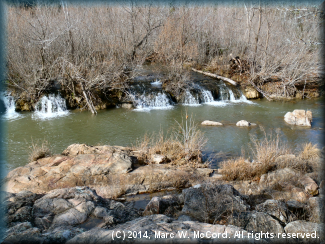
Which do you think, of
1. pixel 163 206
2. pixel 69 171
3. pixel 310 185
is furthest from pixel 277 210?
pixel 69 171

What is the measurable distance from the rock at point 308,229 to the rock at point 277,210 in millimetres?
345

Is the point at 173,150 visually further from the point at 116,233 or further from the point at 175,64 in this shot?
the point at 175,64

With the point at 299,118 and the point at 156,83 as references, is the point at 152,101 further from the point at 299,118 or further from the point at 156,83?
the point at 299,118

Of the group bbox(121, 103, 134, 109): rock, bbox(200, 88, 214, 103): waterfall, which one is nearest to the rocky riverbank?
bbox(121, 103, 134, 109): rock

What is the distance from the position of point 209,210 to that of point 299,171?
10.5 ft

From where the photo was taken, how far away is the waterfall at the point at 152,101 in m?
14.0

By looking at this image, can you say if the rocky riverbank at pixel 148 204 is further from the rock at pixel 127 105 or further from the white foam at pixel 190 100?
the white foam at pixel 190 100

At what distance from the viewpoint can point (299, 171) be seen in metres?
5.68

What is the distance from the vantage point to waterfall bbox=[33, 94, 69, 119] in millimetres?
12406

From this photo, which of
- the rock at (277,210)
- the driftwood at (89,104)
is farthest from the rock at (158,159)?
the driftwood at (89,104)

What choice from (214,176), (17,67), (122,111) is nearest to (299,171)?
(214,176)

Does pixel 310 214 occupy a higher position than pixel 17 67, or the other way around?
pixel 17 67

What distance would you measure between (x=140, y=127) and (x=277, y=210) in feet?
25.0

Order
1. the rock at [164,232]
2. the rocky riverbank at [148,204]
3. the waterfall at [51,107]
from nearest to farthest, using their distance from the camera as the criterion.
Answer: the rock at [164,232], the rocky riverbank at [148,204], the waterfall at [51,107]
